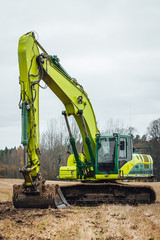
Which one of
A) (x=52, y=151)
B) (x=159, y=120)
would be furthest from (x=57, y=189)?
(x=159, y=120)

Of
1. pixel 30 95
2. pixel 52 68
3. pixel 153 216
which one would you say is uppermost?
pixel 52 68

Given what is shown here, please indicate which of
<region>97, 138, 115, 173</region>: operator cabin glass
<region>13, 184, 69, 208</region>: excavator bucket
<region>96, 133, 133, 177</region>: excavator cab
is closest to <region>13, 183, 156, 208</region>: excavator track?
<region>96, 133, 133, 177</region>: excavator cab

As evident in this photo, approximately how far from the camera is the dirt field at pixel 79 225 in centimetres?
710

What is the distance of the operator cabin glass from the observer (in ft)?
44.0

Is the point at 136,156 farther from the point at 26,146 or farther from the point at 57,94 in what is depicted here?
the point at 26,146

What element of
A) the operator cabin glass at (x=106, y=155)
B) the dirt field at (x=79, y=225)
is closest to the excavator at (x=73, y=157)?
the operator cabin glass at (x=106, y=155)

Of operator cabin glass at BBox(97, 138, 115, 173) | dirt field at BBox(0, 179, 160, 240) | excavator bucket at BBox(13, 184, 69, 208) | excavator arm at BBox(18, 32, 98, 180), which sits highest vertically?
excavator arm at BBox(18, 32, 98, 180)

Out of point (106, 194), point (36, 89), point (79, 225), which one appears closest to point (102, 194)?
point (106, 194)

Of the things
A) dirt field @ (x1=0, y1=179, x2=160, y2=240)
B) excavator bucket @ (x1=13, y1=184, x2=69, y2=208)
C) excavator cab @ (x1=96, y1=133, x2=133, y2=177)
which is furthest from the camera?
excavator cab @ (x1=96, y1=133, x2=133, y2=177)

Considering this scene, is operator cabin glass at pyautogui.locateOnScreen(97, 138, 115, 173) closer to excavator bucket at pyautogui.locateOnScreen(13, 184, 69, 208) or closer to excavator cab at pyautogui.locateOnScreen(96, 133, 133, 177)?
excavator cab at pyautogui.locateOnScreen(96, 133, 133, 177)

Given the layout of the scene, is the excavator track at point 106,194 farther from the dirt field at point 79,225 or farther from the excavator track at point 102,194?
the dirt field at point 79,225

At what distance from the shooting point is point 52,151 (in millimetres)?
66625

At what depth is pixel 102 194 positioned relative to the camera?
13086 mm

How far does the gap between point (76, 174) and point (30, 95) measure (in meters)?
4.65
